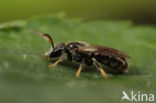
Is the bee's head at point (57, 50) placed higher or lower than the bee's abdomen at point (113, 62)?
higher

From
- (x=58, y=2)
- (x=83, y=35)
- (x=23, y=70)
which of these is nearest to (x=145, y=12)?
(x=58, y=2)

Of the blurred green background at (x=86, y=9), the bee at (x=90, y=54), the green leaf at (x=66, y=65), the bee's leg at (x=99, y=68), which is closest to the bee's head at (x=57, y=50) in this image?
the bee at (x=90, y=54)

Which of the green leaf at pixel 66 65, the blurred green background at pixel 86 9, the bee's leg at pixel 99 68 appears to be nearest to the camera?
the green leaf at pixel 66 65

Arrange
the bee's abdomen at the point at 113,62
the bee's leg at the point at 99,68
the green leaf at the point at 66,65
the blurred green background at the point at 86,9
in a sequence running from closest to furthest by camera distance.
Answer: the green leaf at the point at 66,65 < the bee's leg at the point at 99,68 < the bee's abdomen at the point at 113,62 < the blurred green background at the point at 86,9

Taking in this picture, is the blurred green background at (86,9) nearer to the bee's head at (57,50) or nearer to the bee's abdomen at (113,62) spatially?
the bee's head at (57,50)

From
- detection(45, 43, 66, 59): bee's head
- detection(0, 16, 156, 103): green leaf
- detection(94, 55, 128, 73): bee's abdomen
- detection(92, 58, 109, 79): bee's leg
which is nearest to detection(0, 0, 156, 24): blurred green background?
detection(0, 16, 156, 103): green leaf

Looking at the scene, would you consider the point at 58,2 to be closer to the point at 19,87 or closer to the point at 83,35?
the point at 83,35

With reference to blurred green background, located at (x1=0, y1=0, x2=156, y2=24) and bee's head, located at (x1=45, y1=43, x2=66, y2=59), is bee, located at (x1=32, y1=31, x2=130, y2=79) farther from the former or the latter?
blurred green background, located at (x1=0, y1=0, x2=156, y2=24)
